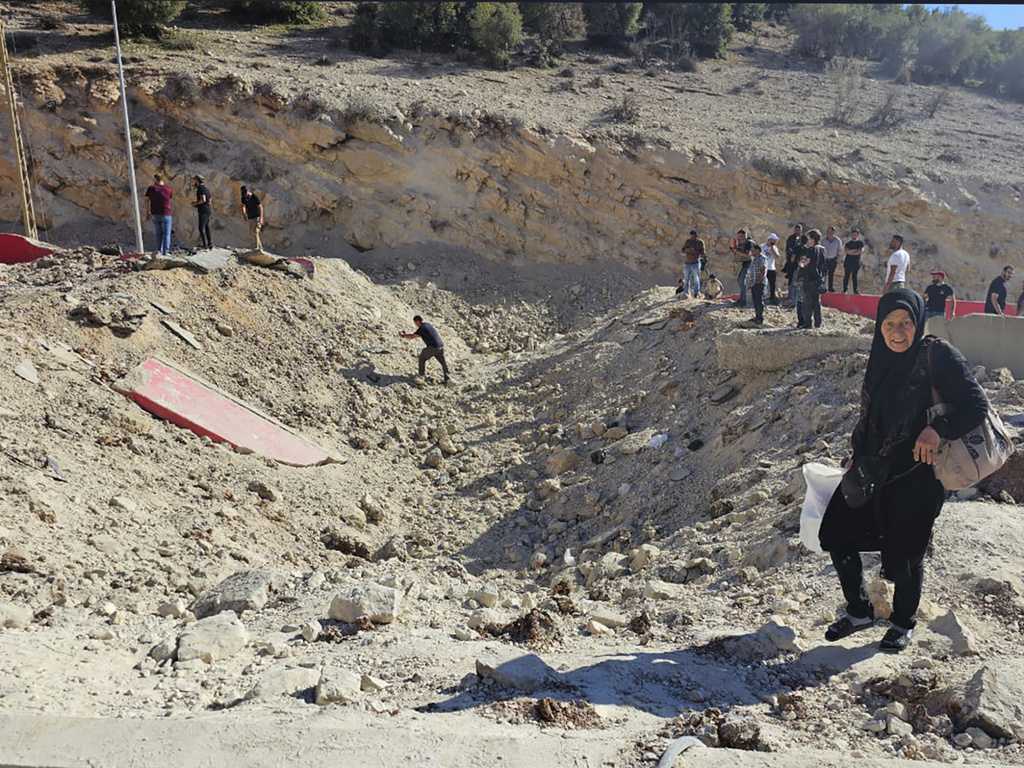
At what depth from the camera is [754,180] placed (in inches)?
712

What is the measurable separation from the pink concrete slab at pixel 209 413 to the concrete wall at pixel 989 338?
Answer: 21.4 ft

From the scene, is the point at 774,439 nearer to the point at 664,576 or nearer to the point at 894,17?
the point at 664,576

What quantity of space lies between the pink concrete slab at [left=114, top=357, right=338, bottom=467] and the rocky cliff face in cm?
747

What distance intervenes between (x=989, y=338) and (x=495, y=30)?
16.7 m

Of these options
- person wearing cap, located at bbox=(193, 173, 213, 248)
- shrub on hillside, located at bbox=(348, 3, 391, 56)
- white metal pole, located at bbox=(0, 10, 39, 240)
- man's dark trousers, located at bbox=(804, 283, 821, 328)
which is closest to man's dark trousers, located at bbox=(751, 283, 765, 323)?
man's dark trousers, located at bbox=(804, 283, 821, 328)

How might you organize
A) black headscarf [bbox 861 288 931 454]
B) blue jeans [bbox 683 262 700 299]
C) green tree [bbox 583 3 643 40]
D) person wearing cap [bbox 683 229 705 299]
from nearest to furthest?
1. black headscarf [bbox 861 288 931 454]
2. person wearing cap [bbox 683 229 705 299]
3. blue jeans [bbox 683 262 700 299]
4. green tree [bbox 583 3 643 40]

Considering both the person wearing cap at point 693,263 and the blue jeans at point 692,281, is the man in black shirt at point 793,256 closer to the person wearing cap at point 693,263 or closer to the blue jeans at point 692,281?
the person wearing cap at point 693,263

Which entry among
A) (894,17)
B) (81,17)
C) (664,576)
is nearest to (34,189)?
(81,17)

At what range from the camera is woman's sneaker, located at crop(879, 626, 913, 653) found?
3.89 metres

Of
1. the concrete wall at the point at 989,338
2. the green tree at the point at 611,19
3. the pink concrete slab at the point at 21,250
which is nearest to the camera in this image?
the concrete wall at the point at 989,338

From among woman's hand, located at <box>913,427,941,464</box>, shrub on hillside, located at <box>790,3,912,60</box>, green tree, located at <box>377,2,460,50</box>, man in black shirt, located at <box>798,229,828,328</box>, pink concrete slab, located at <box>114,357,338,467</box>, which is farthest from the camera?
shrub on hillside, located at <box>790,3,912,60</box>

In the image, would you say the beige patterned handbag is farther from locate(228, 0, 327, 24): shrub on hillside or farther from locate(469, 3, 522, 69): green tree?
locate(228, 0, 327, 24): shrub on hillside

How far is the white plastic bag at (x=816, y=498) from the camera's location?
4.23 m

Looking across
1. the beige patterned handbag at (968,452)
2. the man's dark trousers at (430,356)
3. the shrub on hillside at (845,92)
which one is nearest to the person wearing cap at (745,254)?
the man's dark trousers at (430,356)
